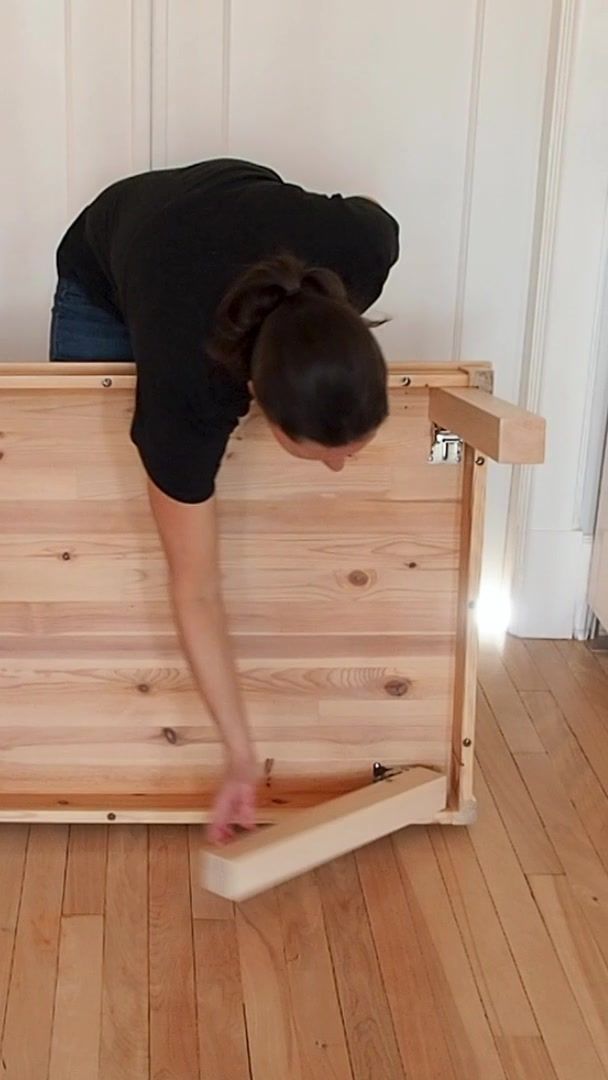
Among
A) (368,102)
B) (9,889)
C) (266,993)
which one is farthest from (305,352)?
(368,102)

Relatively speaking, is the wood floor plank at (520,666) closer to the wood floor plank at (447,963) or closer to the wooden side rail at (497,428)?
the wood floor plank at (447,963)

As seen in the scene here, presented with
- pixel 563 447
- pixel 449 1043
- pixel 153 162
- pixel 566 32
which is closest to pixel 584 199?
pixel 566 32

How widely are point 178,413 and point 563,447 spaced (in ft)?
3.50

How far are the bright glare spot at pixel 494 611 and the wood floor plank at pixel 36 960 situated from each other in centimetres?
94

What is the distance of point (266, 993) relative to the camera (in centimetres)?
134

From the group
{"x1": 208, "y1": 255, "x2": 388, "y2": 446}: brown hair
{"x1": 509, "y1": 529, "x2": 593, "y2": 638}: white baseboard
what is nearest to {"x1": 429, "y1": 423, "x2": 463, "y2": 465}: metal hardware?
{"x1": 208, "y1": 255, "x2": 388, "y2": 446}: brown hair

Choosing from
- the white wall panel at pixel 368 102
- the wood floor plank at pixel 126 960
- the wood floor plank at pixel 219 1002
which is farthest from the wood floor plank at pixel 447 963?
the white wall panel at pixel 368 102

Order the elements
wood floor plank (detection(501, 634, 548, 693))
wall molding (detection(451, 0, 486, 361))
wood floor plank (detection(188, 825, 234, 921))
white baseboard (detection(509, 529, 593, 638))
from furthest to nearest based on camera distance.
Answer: white baseboard (detection(509, 529, 593, 638))
wood floor plank (detection(501, 634, 548, 693))
wall molding (detection(451, 0, 486, 361))
wood floor plank (detection(188, 825, 234, 921))

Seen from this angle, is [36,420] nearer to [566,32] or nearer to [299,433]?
[299,433]

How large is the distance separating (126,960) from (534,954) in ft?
1.54

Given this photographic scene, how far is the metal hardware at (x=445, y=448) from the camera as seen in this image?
1511 millimetres

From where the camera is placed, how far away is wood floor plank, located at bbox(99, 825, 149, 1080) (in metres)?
1.25

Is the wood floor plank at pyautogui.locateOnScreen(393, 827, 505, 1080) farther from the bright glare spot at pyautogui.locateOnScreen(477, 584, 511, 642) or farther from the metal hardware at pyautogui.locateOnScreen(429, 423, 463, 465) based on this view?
the bright glare spot at pyautogui.locateOnScreen(477, 584, 511, 642)

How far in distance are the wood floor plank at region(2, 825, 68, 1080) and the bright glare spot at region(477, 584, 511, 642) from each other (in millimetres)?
935
